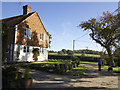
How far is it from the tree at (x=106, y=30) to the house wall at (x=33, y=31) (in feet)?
34.6

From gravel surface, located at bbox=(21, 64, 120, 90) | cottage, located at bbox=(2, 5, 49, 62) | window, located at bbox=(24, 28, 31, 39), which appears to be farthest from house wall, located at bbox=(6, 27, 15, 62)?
gravel surface, located at bbox=(21, 64, 120, 90)

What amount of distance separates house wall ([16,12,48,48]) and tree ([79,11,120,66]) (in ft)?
34.6

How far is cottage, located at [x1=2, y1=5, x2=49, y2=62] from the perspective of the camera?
17.7 m

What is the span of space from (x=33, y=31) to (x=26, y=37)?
95.9 inches

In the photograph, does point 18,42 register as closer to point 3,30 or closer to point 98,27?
point 3,30

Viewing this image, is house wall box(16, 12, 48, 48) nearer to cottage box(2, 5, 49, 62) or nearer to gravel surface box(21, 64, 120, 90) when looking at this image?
cottage box(2, 5, 49, 62)

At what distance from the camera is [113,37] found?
2119 centimetres

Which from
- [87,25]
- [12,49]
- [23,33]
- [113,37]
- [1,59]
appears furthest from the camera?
[87,25]

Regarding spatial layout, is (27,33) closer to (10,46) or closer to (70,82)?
(10,46)

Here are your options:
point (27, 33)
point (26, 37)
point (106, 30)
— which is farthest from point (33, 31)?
point (106, 30)

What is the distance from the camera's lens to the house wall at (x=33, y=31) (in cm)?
1880

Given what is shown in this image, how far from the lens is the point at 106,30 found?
795 inches

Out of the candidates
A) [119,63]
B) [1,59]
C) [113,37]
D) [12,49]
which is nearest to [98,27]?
[113,37]

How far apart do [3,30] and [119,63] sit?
24.5 m
